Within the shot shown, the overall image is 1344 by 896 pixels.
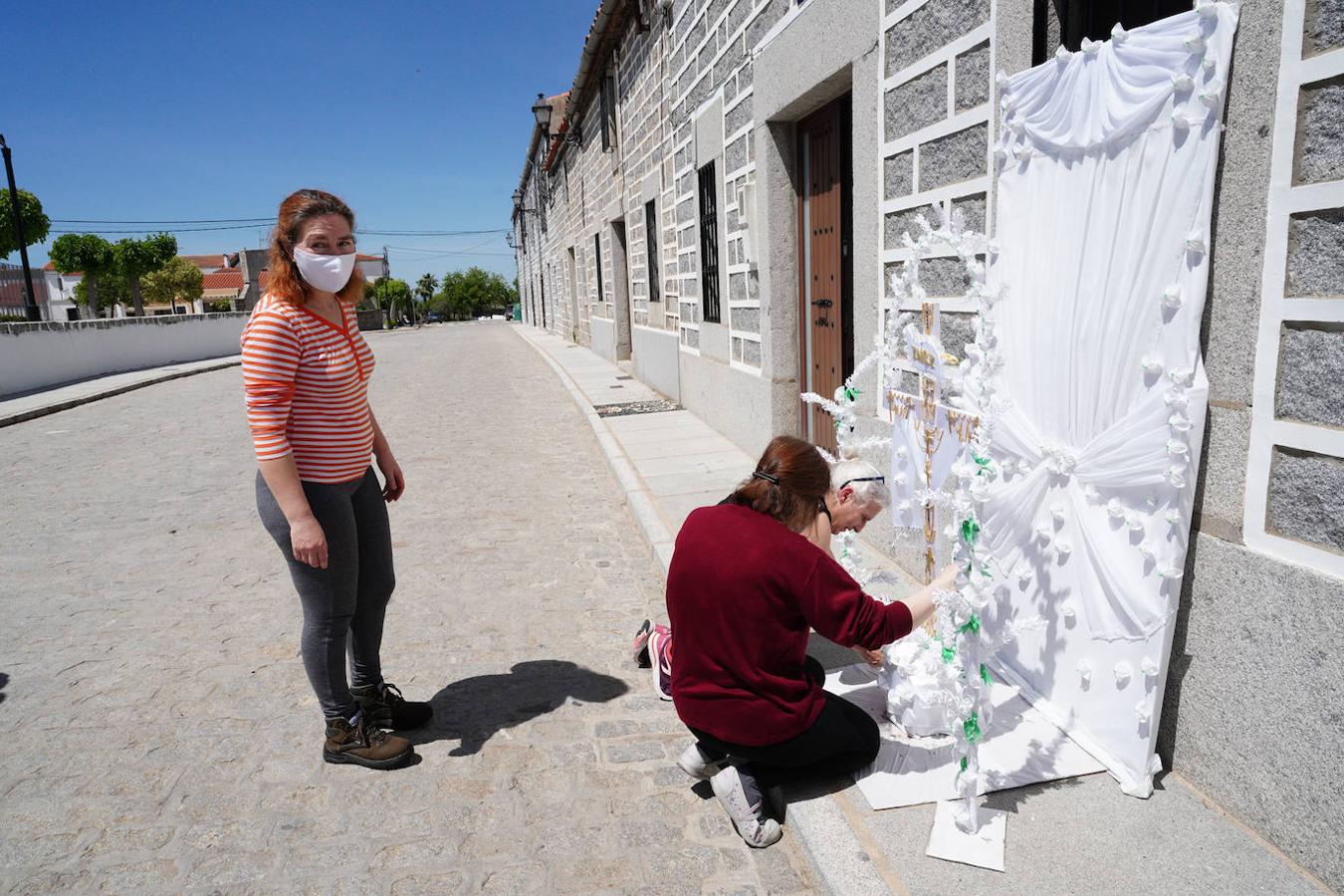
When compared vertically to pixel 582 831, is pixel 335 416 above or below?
above

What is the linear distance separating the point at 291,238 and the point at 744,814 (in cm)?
236

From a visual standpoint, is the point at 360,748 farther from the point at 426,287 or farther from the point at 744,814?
the point at 426,287

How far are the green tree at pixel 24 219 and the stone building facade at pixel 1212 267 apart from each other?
32.9 meters

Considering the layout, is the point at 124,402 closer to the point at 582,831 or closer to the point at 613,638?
the point at 613,638

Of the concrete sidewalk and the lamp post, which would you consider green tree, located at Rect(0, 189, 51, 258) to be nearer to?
the lamp post

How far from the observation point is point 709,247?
8930 mm


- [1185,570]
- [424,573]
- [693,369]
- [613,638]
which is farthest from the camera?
[693,369]

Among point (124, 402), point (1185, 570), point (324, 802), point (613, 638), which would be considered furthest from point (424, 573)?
point (124, 402)

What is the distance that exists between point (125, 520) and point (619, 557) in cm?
409

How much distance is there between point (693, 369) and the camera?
993cm

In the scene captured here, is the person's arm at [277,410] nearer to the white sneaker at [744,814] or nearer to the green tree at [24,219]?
the white sneaker at [744,814]

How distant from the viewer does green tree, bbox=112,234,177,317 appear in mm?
51000

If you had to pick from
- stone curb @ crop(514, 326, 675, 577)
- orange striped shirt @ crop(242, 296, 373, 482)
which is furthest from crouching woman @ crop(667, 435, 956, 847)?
stone curb @ crop(514, 326, 675, 577)

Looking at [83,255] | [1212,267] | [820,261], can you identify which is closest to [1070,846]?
[1212,267]
